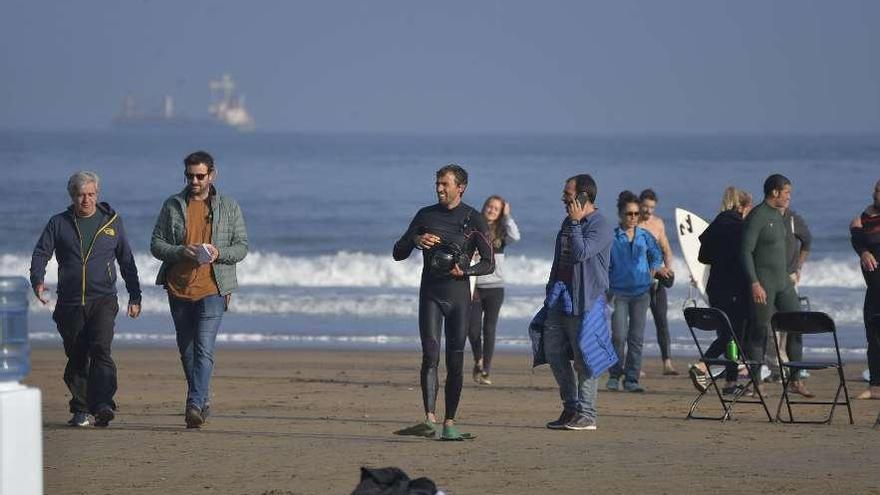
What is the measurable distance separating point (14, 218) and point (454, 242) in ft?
120

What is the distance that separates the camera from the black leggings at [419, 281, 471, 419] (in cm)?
923

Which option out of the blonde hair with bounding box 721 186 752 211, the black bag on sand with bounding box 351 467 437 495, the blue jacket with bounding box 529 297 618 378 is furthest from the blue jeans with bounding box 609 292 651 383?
the black bag on sand with bounding box 351 467 437 495

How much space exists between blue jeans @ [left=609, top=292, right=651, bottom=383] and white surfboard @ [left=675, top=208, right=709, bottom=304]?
1.92 m

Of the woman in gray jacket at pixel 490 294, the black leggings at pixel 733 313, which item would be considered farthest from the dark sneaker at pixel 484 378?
the black leggings at pixel 733 313

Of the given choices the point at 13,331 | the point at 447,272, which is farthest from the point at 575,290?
the point at 13,331

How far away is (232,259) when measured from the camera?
9656 mm

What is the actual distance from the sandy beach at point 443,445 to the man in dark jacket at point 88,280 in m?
0.35

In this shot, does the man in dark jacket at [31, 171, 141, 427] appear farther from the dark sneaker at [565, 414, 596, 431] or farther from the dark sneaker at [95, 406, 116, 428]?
the dark sneaker at [565, 414, 596, 431]

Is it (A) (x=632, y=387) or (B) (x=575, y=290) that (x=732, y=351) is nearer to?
(A) (x=632, y=387)

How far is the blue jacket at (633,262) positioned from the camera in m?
12.8

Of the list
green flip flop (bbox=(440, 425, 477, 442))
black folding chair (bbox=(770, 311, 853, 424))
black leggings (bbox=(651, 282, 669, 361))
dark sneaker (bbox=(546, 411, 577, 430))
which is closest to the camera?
green flip flop (bbox=(440, 425, 477, 442))

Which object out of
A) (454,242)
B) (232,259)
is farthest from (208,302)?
(454,242)

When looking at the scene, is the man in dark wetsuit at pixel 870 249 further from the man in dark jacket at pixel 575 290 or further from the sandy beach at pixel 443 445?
the man in dark jacket at pixel 575 290

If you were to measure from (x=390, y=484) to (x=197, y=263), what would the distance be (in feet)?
11.1
